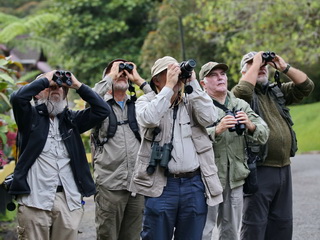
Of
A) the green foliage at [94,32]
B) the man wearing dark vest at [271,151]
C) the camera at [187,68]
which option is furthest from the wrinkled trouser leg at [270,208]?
the green foliage at [94,32]

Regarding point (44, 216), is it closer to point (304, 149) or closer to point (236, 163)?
point (236, 163)

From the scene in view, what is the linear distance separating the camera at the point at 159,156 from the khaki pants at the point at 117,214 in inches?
52.6

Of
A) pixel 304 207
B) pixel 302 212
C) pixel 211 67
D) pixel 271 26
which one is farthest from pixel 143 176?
pixel 271 26

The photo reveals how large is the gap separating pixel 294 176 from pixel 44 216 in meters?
9.41

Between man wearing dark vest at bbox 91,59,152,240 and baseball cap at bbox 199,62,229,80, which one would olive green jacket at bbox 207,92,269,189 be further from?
man wearing dark vest at bbox 91,59,152,240

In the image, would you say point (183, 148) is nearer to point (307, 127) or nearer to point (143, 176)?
point (143, 176)

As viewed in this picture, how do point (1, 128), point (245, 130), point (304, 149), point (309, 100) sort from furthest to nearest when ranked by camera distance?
point (309, 100)
point (304, 149)
point (1, 128)
point (245, 130)

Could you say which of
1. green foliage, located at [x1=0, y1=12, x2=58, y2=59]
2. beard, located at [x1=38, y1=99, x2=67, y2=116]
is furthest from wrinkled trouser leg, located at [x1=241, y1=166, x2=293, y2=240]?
green foliage, located at [x1=0, y1=12, x2=58, y2=59]

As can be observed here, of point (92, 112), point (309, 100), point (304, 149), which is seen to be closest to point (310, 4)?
point (304, 149)

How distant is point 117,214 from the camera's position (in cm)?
628

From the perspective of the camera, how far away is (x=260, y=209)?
6.15 meters

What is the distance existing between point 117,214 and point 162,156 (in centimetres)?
157

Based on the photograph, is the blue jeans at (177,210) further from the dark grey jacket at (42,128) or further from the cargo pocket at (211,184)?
the dark grey jacket at (42,128)

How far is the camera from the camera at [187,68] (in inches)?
191
